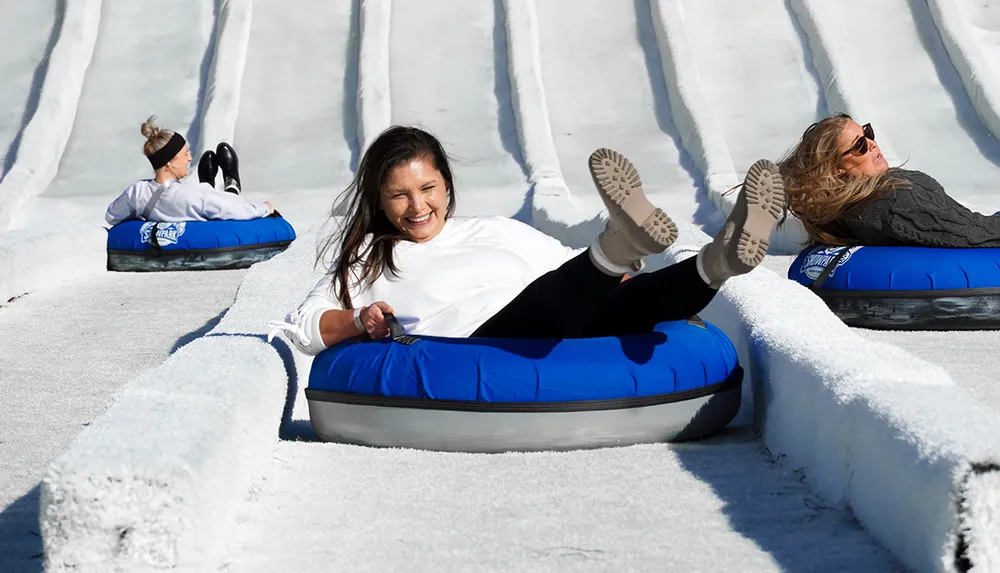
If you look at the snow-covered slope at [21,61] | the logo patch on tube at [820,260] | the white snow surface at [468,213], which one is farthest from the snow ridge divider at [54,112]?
the logo patch on tube at [820,260]

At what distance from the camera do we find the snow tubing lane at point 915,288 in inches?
142

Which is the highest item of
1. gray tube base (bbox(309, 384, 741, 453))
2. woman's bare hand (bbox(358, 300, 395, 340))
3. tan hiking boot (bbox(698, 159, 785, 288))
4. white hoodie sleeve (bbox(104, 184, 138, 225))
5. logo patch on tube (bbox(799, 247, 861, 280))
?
tan hiking boot (bbox(698, 159, 785, 288))

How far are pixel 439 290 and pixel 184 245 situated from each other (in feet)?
12.0

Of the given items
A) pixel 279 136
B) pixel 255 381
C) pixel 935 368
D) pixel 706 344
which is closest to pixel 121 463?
pixel 255 381

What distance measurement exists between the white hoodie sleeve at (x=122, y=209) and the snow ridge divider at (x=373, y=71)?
117 inches

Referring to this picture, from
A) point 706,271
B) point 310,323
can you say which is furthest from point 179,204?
point 706,271

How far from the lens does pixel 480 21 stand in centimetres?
1028

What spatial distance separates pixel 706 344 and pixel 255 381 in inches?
36.5

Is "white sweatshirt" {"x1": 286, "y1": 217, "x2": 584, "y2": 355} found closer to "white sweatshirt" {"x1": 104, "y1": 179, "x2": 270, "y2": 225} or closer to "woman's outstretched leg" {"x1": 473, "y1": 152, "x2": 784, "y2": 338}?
"woman's outstretched leg" {"x1": 473, "y1": 152, "x2": 784, "y2": 338}

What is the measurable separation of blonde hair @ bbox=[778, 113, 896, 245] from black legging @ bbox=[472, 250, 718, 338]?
147 cm

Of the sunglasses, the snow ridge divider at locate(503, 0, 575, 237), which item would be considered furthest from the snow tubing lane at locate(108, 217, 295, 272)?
the sunglasses

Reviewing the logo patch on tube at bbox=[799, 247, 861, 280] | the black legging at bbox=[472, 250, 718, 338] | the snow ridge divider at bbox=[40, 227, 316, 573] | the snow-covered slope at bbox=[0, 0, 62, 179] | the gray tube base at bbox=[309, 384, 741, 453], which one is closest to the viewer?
the snow ridge divider at bbox=[40, 227, 316, 573]

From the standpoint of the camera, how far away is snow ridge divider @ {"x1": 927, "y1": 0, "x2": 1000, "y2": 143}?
8984mm

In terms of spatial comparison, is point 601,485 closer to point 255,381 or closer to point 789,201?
point 255,381
